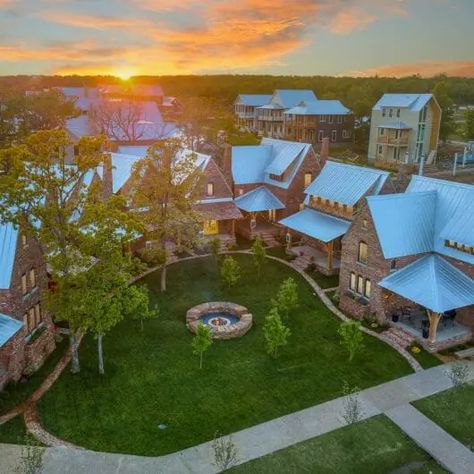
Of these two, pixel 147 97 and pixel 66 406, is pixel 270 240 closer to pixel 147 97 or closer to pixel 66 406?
pixel 66 406

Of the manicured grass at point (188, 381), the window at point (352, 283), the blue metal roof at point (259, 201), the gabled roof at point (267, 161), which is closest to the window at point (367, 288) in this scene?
the window at point (352, 283)

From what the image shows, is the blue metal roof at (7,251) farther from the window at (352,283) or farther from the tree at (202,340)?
the window at (352,283)

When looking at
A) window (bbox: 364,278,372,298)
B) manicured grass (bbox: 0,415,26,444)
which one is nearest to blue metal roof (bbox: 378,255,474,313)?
window (bbox: 364,278,372,298)

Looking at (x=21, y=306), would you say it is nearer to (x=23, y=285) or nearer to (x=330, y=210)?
(x=23, y=285)

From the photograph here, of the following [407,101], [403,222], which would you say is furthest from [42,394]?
[407,101]

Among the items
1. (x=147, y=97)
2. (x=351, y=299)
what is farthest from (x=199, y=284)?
(x=147, y=97)

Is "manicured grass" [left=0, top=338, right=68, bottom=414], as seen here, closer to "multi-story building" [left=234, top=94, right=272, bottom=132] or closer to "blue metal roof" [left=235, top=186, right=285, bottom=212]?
"blue metal roof" [left=235, top=186, right=285, bottom=212]

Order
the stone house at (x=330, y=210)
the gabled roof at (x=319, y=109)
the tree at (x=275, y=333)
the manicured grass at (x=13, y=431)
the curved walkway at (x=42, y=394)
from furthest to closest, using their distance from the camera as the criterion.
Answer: the gabled roof at (x=319, y=109)
the stone house at (x=330, y=210)
the tree at (x=275, y=333)
the curved walkway at (x=42, y=394)
the manicured grass at (x=13, y=431)
